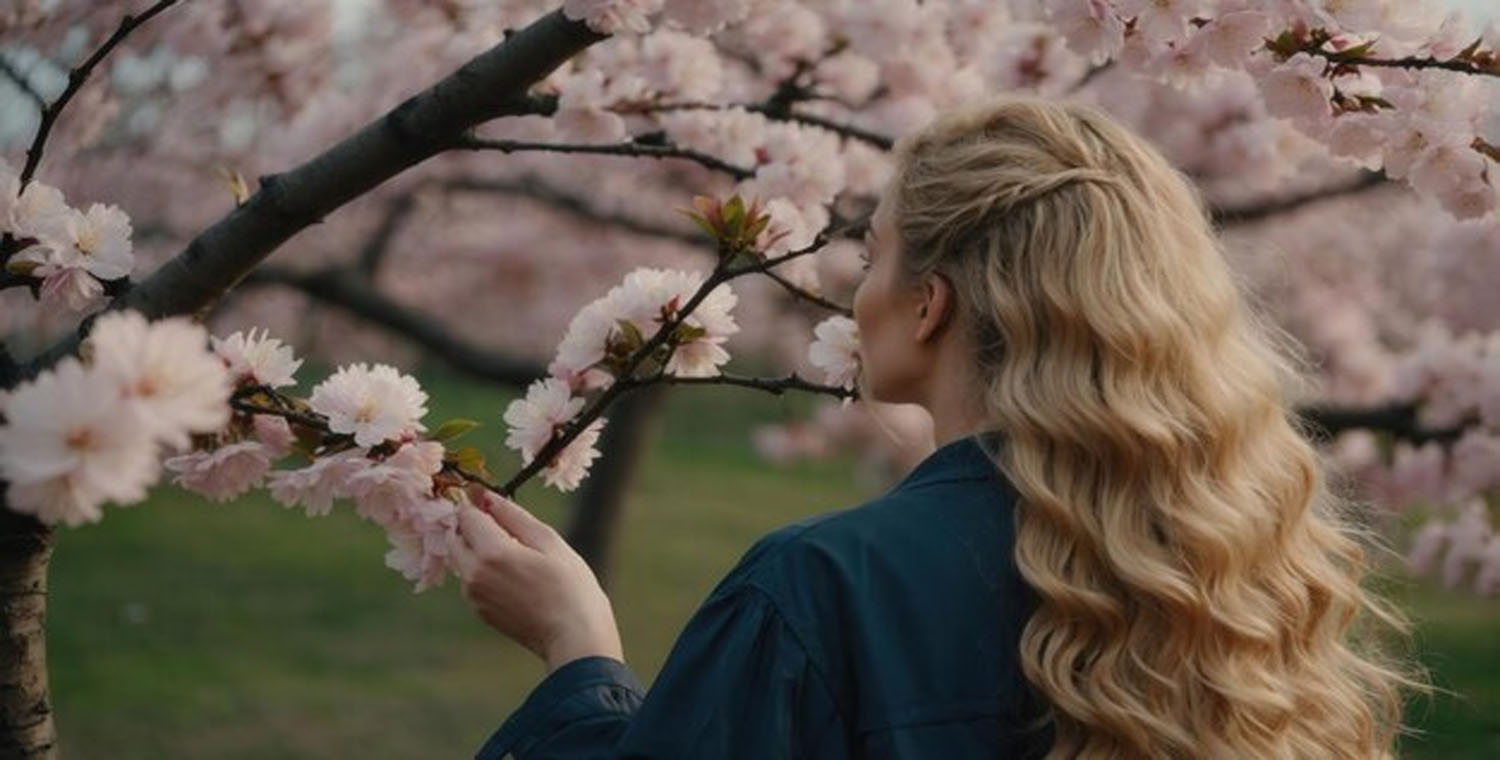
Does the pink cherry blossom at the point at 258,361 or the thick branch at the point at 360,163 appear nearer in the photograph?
the pink cherry blossom at the point at 258,361

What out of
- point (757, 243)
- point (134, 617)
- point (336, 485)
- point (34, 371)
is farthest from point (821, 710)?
point (134, 617)

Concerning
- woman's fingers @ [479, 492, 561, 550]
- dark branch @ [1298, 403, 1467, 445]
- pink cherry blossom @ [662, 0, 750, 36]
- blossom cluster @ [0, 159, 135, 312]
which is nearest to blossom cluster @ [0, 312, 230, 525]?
woman's fingers @ [479, 492, 561, 550]

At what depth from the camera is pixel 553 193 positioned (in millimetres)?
7531

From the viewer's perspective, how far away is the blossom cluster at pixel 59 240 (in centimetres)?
181

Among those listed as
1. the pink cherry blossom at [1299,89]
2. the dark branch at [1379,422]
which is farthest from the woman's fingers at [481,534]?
the dark branch at [1379,422]

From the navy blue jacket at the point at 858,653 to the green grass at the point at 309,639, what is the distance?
2362 millimetres

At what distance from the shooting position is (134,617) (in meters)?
8.77

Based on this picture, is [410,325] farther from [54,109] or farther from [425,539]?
[425,539]

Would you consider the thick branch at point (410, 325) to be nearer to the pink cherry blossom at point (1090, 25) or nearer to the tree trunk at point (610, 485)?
the tree trunk at point (610, 485)

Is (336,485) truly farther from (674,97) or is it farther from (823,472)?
(823,472)

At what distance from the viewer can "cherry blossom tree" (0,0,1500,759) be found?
5.94 ft

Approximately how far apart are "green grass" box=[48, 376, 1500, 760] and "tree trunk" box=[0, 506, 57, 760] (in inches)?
84.6

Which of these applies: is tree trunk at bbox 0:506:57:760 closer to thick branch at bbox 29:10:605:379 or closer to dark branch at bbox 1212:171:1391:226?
thick branch at bbox 29:10:605:379

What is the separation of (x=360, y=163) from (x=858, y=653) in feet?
3.20
